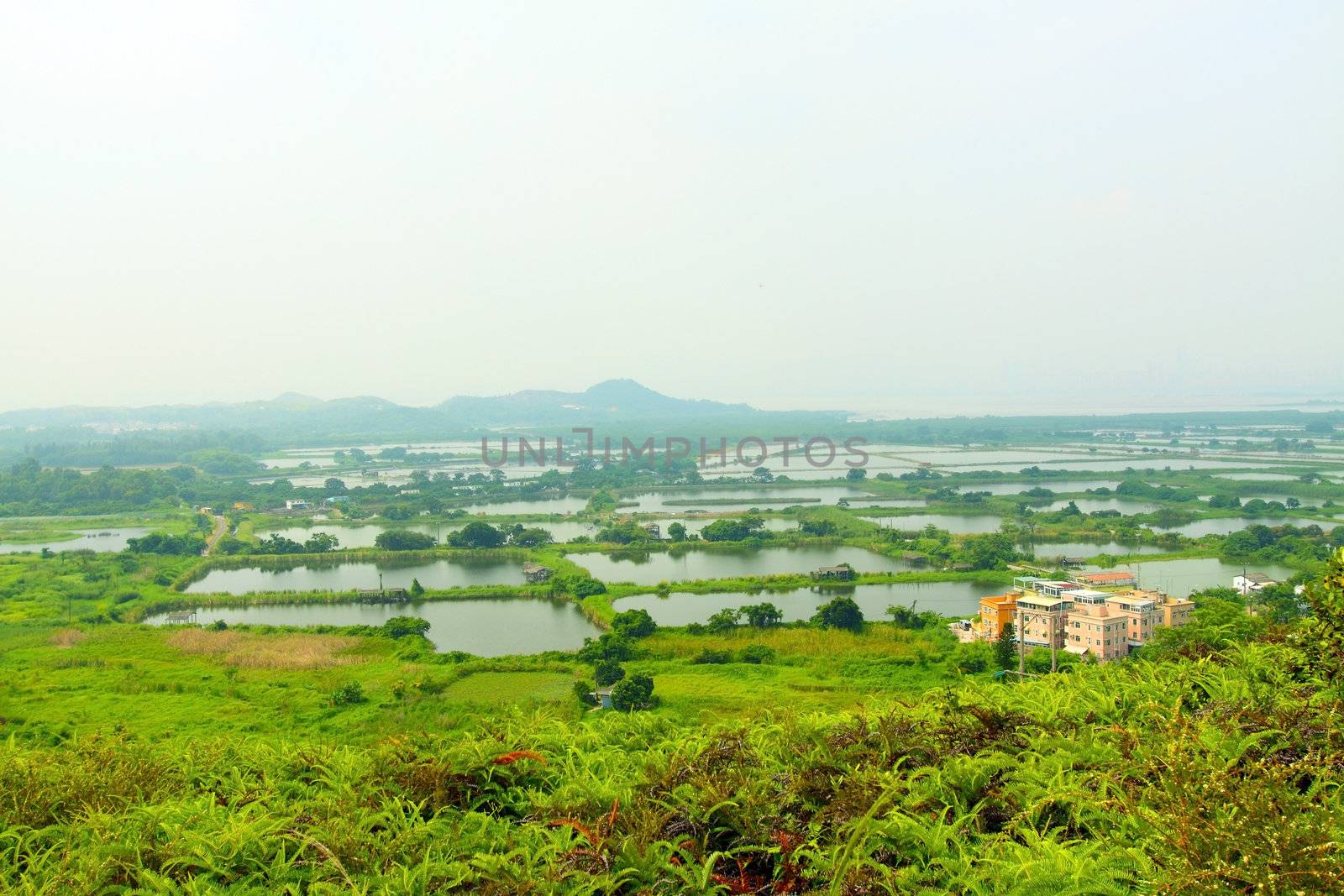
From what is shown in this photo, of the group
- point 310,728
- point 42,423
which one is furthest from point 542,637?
point 42,423

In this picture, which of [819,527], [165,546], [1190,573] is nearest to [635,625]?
[819,527]

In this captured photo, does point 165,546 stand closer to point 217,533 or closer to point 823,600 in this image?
point 217,533

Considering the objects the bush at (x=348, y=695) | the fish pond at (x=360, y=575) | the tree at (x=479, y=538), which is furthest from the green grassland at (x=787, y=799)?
the tree at (x=479, y=538)

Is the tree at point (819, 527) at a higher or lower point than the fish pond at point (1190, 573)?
higher

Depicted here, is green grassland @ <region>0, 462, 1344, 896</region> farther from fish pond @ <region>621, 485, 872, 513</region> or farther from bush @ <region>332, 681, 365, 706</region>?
fish pond @ <region>621, 485, 872, 513</region>

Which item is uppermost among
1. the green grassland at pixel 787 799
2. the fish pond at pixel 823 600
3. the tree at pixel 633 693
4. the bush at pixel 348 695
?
the green grassland at pixel 787 799

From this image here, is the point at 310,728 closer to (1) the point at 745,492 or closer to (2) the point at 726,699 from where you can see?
(2) the point at 726,699

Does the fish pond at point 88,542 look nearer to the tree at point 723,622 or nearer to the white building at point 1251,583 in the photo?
the tree at point 723,622
